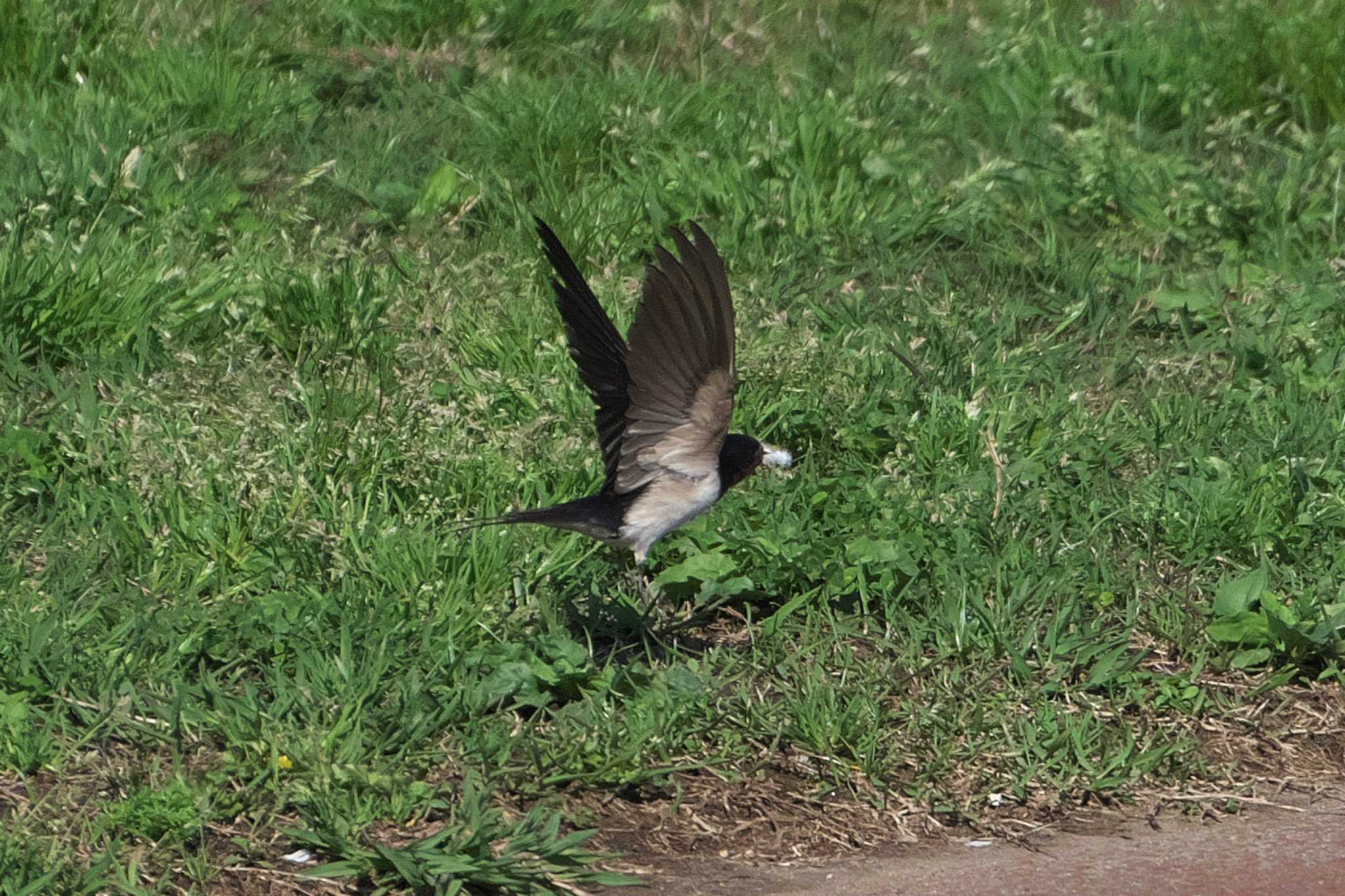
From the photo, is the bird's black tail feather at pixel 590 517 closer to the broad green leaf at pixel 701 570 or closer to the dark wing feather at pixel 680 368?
the dark wing feather at pixel 680 368

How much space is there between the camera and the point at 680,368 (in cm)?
374

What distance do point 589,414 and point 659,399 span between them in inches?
47.8

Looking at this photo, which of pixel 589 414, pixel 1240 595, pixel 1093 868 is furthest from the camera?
pixel 589 414

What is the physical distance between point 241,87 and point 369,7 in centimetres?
87

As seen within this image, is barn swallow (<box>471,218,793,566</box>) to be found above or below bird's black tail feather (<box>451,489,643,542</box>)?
above

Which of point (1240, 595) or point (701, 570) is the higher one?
point (1240, 595)

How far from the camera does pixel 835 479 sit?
15.8ft

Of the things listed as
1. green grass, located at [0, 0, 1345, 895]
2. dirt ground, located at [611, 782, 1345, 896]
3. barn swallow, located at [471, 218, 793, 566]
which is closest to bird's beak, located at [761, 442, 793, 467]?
barn swallow, located at [471, 218, 793, 566]

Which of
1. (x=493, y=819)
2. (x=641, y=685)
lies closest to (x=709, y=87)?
(x=641, y=685)

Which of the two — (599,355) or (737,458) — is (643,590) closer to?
(737,458)

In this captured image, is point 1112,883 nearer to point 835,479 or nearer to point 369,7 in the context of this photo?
point 835,479

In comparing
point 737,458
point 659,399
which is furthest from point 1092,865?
point 659,399

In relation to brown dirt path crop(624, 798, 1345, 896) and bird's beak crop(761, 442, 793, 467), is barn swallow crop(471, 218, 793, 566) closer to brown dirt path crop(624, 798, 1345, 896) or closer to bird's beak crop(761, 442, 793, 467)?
bird's beak crop(761, 442, 793, 467)

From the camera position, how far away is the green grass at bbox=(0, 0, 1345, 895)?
151 inches
